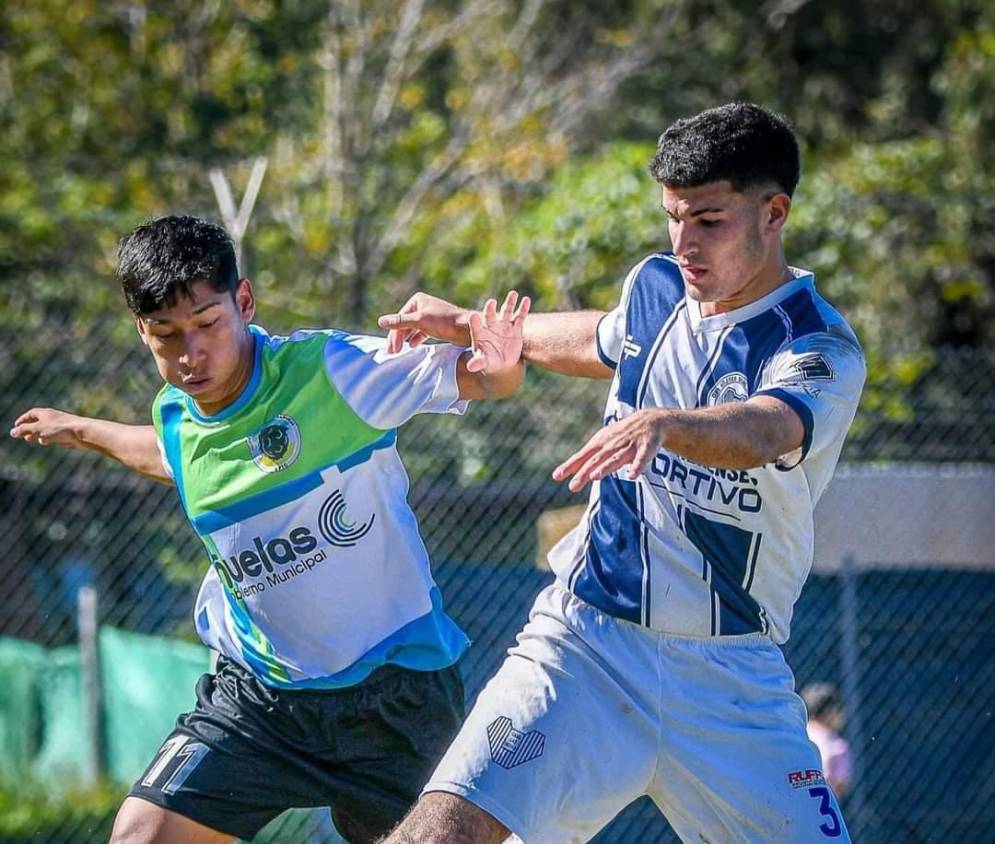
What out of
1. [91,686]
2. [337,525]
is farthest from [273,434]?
[91,686]

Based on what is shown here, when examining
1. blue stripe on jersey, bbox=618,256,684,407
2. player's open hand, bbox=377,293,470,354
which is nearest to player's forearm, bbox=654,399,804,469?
blue stripe on jersey, bbox=618,256,684,407

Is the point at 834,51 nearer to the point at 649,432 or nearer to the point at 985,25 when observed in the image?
the point at 985,25

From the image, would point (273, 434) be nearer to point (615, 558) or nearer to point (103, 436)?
point (103, 436)

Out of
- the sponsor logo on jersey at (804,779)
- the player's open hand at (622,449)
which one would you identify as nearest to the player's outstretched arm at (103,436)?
→ the player's open hand at (622,449)

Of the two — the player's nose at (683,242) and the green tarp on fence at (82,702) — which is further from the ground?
the player's nose at (683,242)

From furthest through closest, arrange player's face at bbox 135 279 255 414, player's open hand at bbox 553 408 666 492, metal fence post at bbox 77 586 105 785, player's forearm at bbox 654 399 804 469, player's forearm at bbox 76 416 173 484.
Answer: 1. metal fence post at bbox 77 586 105 785
2. player's forearm at bbox 76 416 173 484
3. player's face at bbox 135 279 255 414
4. player's forearm at bbox 654 399 804 469
5. player's open hand at bbox 553 408 666 492

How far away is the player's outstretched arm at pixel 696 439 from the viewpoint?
116 inches

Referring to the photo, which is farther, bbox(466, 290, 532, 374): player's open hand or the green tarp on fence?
the green tarp on fence

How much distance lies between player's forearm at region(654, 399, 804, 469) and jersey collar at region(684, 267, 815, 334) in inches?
17.7

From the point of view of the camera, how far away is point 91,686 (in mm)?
7637

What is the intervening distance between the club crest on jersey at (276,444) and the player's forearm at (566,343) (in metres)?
0.64

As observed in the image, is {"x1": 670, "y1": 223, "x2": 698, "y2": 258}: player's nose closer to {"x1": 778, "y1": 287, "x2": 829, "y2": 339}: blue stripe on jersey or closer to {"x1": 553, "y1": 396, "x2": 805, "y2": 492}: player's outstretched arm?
{"x1": 778, "y1": 287, "x2": 829, "y2": 339}: blue stripe on jersey

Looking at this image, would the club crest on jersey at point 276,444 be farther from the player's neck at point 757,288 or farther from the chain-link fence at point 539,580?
the chain-link fence at point 539,580

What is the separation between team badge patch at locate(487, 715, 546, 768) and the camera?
3471 mm
